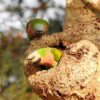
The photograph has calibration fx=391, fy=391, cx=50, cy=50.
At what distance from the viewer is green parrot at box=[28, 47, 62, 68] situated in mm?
1139

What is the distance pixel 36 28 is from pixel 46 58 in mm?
251

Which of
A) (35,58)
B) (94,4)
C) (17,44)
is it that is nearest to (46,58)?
(35,58)

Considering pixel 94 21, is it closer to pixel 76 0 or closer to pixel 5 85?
pixel 76 0

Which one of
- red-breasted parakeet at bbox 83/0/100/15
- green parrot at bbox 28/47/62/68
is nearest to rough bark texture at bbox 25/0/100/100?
green parrot at bbox 28/47/62/68

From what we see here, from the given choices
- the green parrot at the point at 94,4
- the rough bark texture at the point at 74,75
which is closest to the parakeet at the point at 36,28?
Answer: the rough bark texture at the point at 74,75

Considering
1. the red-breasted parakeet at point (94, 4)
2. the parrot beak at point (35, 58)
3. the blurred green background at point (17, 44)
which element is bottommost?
the blurred green background at point (17, 44)

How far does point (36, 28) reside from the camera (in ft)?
4.48

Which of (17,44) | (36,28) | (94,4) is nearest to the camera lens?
(94,4)

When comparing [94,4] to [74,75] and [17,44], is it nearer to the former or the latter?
[74,75]

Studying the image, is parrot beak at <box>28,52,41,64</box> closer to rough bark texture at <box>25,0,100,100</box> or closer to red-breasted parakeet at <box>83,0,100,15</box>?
rough bark texture at <box>25,0,100,100</box>

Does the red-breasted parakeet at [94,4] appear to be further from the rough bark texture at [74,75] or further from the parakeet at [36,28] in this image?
the parakeet at [36,28]

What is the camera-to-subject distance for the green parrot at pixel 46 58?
1139mm

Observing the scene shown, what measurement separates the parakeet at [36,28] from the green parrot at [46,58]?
20 cm

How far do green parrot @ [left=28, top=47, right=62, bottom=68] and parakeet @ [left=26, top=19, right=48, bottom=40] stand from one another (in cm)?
20
